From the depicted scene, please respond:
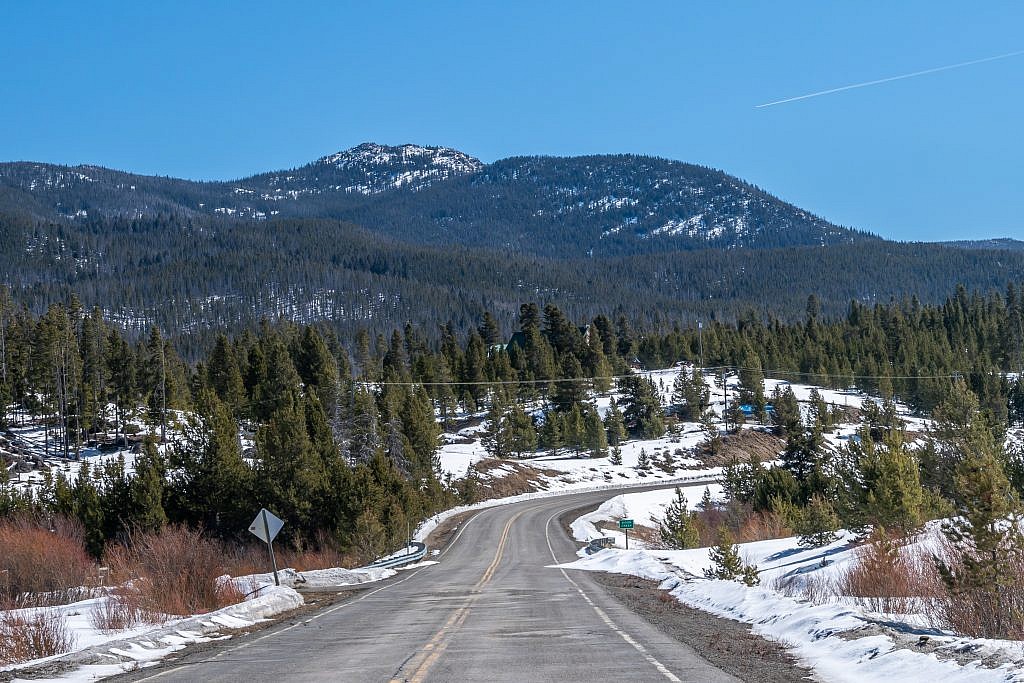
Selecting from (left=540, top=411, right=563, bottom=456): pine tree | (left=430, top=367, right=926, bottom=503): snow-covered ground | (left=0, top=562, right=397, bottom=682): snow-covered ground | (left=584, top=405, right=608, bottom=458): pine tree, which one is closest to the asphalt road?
(left=0, top=562, right=397, bottom=682): snow-covered ground

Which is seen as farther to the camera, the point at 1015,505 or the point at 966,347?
the point at 966,347

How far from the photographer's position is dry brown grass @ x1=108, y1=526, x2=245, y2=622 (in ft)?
67.9

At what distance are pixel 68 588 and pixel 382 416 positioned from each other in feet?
256

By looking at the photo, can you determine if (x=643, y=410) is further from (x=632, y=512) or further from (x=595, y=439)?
(x=632, y=512)

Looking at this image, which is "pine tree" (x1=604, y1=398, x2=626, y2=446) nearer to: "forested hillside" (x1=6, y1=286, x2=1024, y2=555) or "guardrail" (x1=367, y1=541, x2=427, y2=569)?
"forested hillside" (x1=6, y1=286, x2=1024, y2=555)

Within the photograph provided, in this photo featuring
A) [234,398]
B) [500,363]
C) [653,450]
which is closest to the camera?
[234,398]

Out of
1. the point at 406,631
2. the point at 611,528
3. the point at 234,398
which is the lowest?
the point at 611,528

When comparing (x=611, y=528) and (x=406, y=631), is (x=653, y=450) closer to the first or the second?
(x=611, y=528)

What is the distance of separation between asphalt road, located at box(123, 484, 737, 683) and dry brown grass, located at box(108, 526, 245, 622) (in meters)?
2.71

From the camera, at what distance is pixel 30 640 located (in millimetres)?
15031

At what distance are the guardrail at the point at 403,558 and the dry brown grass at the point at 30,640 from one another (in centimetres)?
2452

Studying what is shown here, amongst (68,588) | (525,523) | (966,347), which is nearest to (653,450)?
(525,523)

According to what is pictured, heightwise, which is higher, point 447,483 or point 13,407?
point 13,407

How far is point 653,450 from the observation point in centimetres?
12244
